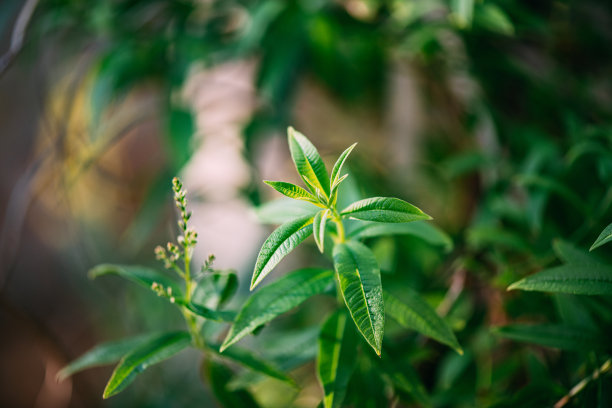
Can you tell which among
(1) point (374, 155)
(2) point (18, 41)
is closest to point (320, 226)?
(2) point (18, 41)

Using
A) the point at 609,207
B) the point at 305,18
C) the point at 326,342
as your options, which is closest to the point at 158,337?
the point at 326,342

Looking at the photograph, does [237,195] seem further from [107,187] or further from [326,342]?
Result: [107,187]

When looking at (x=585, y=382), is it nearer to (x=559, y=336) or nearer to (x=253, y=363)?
(x=559, y=336)

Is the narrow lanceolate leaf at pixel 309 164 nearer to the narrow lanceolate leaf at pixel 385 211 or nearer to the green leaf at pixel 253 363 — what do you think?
the narrow lanceolate leaf at pixel 385 211

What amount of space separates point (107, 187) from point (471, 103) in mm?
1362

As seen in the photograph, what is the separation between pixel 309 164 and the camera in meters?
0.36

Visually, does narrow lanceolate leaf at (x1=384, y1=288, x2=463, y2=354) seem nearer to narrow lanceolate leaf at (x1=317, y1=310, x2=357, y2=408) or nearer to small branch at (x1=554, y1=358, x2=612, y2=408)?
narrow lanceolate leaf at (x1=317, y1=310, x2=357, y2=408)

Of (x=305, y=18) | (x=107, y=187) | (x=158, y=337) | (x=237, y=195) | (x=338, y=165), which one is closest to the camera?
(x=338, y=165)

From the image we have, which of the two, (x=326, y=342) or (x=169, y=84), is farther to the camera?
(x=169, y=84)

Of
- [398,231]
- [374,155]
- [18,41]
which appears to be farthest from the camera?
[374,155]

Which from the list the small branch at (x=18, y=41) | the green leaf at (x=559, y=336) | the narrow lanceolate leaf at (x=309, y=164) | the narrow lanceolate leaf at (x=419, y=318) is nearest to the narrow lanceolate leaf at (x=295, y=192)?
the narrow lanceolate leaf at (x=309, y=164)

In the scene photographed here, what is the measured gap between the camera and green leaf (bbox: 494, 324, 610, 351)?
43cm

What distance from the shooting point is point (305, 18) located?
0.85 metres

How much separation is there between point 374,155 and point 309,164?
99 cm
